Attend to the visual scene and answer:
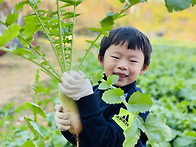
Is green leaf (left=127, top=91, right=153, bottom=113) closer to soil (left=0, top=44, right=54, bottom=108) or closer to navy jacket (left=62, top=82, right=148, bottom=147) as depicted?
navy jacket (left=62, top=82, right=148, bottom=147)

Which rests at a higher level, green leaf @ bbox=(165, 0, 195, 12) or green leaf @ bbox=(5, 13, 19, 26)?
green leaf @ bbox=(5, 13, 19, 26)

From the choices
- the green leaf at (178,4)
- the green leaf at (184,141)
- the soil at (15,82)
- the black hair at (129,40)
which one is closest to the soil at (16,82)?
the soil at (15,82)

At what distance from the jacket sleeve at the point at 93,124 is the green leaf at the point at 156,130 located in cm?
23

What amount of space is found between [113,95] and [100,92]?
1.58ft

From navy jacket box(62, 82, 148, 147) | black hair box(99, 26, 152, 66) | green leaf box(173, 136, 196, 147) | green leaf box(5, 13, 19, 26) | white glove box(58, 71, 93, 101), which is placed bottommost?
green leaf box(173, 136, 196, 147)

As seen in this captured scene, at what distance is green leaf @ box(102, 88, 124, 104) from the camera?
0.91 meters

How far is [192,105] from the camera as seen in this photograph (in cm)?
299

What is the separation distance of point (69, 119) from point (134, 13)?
16.8 metres

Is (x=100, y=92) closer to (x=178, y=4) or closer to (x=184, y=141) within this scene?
(x=178, y=4)

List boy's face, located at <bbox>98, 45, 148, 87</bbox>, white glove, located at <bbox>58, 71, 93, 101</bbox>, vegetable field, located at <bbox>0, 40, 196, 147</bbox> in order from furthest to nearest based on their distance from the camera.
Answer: vegetable field, located at <bbox>0, 40, 196, 147</bbox> < boy's face, located at <bbox>98, 45, 148, 87</bbox> < white glove, located at <bbox>58, 71, 93, 101</bbox>

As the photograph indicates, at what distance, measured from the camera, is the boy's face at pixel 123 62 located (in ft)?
4.00

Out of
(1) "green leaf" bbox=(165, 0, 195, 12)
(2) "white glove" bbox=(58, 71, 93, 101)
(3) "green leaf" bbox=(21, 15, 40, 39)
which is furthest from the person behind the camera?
(3) "green leaf" bbox=(21, 15, 40, 39)

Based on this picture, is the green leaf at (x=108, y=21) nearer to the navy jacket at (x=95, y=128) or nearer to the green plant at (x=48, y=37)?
the green plant at (x=48, y=37)

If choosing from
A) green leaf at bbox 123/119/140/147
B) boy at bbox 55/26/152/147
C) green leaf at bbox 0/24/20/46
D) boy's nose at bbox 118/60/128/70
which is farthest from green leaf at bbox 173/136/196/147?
green leaf at bbox 0/24/20/46
